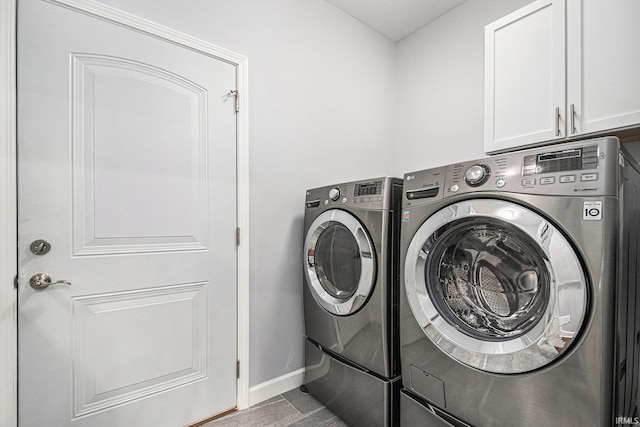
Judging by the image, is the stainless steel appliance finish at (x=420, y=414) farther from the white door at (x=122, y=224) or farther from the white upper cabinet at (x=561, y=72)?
the white upper cabinet at (x=561, y=72)

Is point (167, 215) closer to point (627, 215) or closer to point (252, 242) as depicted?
point (252, 242)

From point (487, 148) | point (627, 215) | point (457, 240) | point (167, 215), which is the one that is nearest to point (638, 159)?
point (487, 148)

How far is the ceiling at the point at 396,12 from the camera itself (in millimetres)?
2291

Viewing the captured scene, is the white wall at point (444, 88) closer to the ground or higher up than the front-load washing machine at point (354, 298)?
higher up

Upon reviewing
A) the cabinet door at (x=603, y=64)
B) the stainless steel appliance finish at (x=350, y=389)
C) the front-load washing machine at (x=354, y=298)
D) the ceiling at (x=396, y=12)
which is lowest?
the stainless steel appliance finish at (x=350, y=389)

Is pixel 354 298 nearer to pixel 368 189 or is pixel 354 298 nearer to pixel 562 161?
pixel 368 189

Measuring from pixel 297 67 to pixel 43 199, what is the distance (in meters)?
1.59

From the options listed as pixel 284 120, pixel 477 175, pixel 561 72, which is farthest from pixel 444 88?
pixel 477 175

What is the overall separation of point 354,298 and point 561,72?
4.75ft

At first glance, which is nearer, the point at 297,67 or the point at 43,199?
the point at 43,199

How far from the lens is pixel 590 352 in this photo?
90 cm

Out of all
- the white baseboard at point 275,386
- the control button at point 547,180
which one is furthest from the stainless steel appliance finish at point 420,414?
the control button at point 547,180

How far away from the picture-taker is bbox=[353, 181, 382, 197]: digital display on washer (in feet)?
5.00

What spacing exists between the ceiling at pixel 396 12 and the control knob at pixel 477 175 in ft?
5.78
